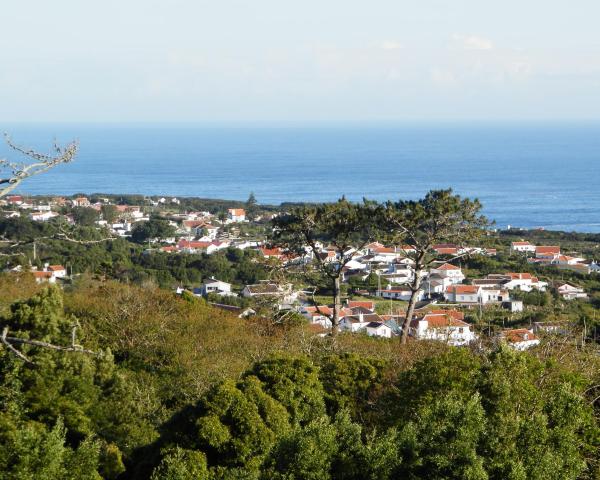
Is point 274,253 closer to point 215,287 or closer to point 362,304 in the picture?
point 215,287

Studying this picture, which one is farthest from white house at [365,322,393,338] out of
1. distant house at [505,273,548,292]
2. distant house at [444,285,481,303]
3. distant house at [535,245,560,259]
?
distant house at [535,245,560,259]

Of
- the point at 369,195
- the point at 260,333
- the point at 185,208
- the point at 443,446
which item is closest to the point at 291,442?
the point at 443,446

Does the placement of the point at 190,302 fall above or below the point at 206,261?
above

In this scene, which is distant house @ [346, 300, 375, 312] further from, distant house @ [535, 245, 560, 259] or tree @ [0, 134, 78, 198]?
tree @ [0, 134, 78, 198]

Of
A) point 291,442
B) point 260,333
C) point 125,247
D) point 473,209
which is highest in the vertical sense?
point 473,209

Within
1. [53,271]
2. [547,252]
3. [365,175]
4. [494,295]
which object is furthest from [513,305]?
[365,175]

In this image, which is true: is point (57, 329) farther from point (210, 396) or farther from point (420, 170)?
point (420, 170)
